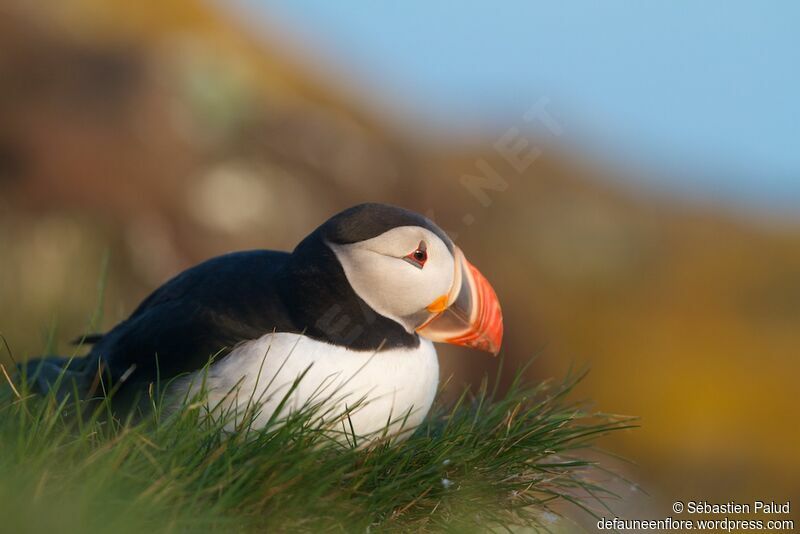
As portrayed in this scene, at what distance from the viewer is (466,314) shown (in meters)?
3.74

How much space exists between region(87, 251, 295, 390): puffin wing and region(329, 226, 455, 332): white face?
0.32m

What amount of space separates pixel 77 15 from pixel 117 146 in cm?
288

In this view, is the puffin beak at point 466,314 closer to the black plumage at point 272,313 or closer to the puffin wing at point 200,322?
the black plumage at point 272,313

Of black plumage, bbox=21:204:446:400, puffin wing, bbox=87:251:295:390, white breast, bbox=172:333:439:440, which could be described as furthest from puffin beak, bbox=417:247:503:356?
puffin wing, bbox=87:251:295:390

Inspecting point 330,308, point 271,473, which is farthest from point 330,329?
point 271,473

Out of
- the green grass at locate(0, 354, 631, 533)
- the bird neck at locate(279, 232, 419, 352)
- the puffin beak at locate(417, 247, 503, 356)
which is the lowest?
the green grass at locate(0, 354, 631, 533)

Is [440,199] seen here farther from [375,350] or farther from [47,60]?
[375,350]

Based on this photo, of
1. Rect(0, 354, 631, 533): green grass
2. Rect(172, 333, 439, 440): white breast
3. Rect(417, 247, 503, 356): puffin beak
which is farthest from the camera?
Rect(417, 247, 503, 356): puffin beak

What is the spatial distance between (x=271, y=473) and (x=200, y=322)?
0.78 meters

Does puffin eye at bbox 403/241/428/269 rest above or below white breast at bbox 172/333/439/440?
above

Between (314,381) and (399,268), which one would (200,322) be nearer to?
(314,381)

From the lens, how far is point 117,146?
9.83 m

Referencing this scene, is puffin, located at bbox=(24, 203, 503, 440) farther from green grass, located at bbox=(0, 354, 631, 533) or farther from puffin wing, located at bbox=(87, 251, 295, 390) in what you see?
green grass, located at bbox=(0, 354, 631, 533)

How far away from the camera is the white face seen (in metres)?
3.56
